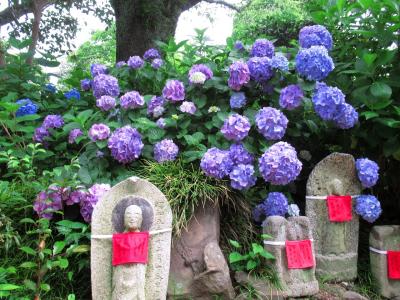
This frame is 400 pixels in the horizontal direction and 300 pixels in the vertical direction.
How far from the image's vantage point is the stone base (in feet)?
7.78

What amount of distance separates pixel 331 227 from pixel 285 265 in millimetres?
398

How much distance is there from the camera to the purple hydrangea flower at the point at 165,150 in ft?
7.75

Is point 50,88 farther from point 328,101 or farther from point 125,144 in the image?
point 328,101

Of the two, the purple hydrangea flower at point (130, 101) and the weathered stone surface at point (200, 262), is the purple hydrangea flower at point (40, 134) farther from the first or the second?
the weathered stone surface at point (200, 262)

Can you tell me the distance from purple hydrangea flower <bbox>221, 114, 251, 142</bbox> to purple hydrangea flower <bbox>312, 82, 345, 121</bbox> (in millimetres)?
398

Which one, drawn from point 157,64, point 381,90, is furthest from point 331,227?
point 157,64

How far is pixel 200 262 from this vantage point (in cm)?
212

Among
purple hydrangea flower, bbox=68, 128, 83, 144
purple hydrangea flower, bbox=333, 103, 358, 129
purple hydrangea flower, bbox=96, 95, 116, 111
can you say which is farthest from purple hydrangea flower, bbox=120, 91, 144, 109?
purple hydrangea flower, bbox=333, 103, 358, 129

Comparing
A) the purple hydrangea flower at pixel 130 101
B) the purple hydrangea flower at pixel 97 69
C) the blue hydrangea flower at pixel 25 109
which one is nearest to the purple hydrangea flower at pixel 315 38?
the purple hydrangea flower at pixel 130 101

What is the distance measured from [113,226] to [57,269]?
1.24 ft

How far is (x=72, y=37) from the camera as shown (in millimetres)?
6965

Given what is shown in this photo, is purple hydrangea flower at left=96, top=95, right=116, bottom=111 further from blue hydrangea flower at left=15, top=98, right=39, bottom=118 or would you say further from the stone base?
the stone base

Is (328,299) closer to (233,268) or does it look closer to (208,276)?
(233,268)

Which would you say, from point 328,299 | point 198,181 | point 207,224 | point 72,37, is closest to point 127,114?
point 198,181
